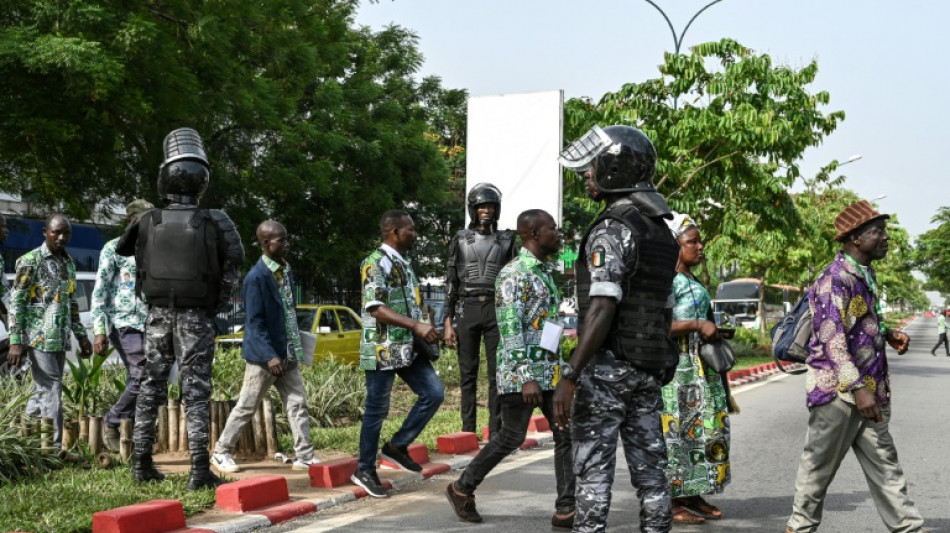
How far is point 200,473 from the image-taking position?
21.4 ft

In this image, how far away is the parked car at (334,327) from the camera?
57.2 feet

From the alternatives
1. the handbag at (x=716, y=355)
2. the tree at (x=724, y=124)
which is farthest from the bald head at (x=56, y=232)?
the tree at (x=724, y=124)

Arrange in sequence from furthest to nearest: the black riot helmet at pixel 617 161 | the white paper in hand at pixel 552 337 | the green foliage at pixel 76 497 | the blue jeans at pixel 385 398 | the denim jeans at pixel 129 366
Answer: the denim jeans at pixel 129 366 → the blue jeans at pixel 385 398 → the green foliage at pixel 76 497 → the white paper in hand at pixel 552 337 → the black riot helmet at pixel 617 161

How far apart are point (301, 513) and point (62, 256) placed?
308cm

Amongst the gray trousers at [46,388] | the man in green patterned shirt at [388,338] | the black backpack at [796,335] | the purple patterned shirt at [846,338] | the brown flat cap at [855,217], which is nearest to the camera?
the purple patterned shirt at [846,338]

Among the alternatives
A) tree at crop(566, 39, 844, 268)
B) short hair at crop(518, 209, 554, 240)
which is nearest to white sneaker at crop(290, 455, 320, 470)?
short hair at crop(518, 209, 554, 240)

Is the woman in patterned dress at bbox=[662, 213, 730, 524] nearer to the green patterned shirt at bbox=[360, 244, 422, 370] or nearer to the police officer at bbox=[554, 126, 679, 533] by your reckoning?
the police officer at bbox=[554, 126, 679, 533]

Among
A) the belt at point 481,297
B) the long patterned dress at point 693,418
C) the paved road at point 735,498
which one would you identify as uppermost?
the belt at point 481,297

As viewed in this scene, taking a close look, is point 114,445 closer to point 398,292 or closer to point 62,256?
point 62,256

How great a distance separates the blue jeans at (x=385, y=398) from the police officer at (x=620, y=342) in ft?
8.49

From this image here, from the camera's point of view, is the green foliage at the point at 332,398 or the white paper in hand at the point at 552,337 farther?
the green foliage at the point at 332,398

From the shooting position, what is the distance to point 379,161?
79.1 ft

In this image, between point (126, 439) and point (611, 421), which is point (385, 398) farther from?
point (611, 421)

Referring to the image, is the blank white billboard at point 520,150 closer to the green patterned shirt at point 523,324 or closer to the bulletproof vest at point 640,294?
the green patterned shirt at point 523,324
